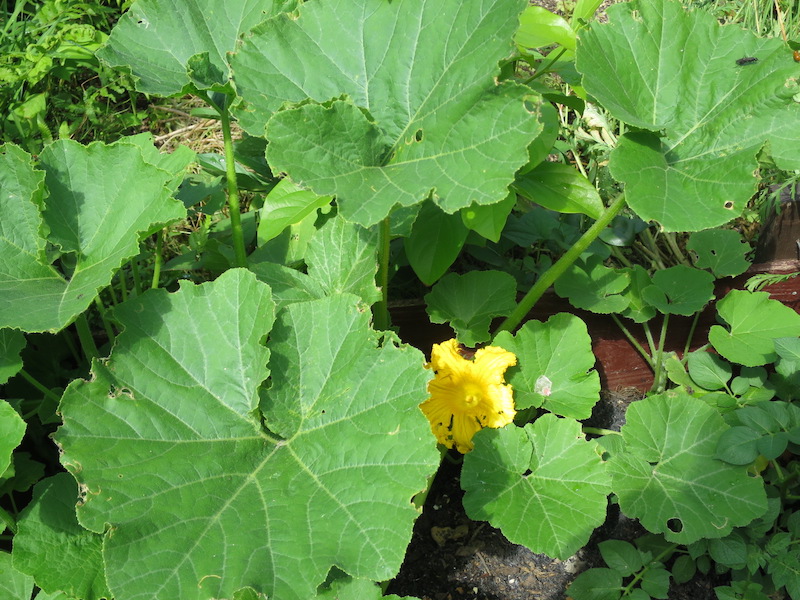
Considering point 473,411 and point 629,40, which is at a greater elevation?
point 629,40

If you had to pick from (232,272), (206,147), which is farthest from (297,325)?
(206,147)

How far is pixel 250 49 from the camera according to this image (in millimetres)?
1731

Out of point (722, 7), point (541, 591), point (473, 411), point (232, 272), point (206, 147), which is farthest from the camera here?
point (722, 7)

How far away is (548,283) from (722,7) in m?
2.17

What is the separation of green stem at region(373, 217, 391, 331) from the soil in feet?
1.65

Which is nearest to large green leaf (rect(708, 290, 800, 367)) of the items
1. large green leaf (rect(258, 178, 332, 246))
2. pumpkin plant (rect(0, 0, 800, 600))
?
pumpkin plant (rect(0, 0, 800, 600))

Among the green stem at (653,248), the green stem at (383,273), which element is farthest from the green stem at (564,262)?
the green stem at (653,248)

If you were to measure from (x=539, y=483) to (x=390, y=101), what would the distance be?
109 cm

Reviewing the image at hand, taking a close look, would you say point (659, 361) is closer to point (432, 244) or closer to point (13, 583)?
point (432, 244)

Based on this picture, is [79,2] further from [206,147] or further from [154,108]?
[206,147]

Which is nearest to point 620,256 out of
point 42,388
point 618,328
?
point 618,328

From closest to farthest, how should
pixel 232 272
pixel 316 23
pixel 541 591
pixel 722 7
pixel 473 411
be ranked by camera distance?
pixel 232 272
pixel 316 23
pixel 473 411
pixel 541 591
pixel 722 7

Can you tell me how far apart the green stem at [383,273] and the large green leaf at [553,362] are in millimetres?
347

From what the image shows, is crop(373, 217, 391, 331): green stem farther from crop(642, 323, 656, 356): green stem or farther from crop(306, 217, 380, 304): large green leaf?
crop(642, 323, 656, 356): green stem
